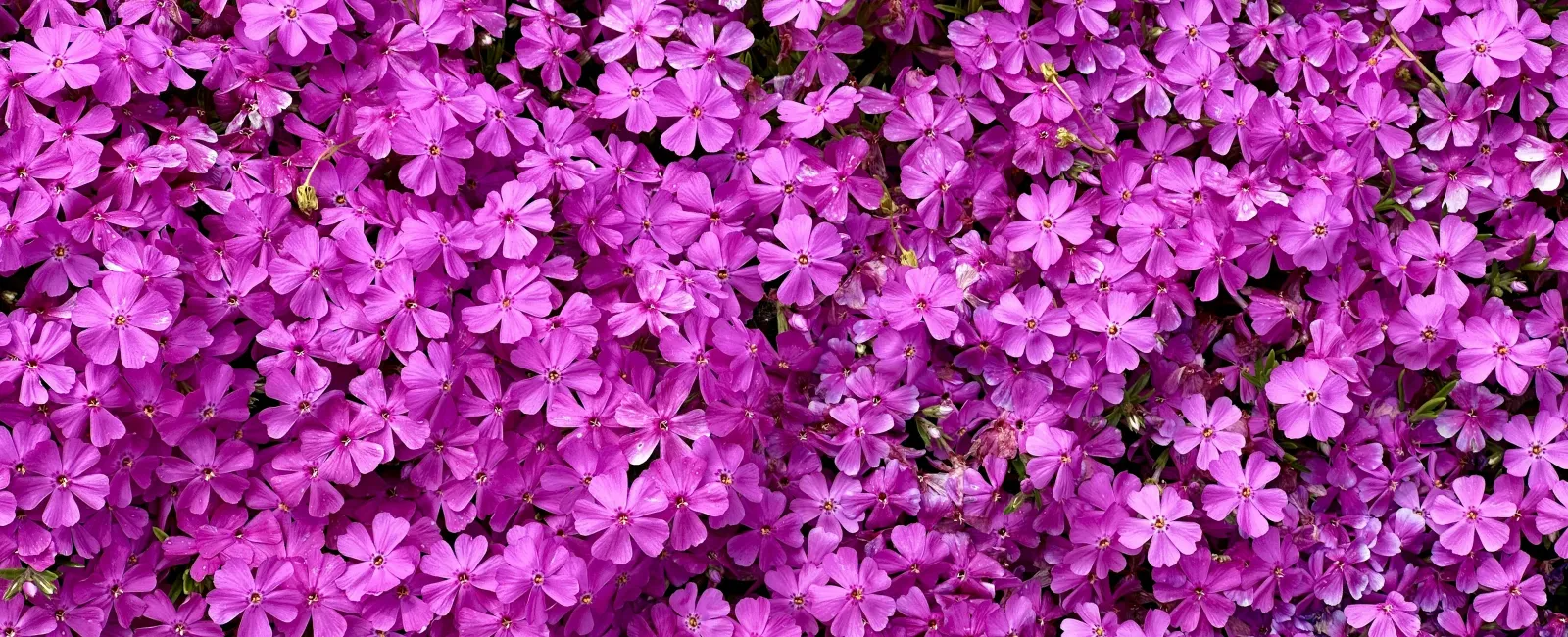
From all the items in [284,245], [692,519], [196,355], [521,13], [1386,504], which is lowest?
[1386,504]

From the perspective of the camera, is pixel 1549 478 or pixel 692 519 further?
pixel 1549 478

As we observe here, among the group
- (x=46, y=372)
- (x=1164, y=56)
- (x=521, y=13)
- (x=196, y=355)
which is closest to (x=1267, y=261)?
(x=1164, y=56)

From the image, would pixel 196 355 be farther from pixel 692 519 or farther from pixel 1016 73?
pixel 1016 73

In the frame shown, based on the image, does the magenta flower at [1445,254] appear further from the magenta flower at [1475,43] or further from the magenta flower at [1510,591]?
the magenta flower at [1510,591]

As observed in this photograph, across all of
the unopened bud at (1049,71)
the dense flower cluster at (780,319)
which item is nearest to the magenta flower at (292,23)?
the dense flower cluster at (780,319)

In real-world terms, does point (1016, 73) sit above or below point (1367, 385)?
above

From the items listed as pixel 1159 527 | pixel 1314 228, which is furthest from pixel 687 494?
pixel 1314 228

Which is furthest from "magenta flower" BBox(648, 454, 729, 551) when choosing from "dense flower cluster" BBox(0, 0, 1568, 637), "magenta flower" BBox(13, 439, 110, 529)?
"magenta flower" BBox(13, 439, 110, 529)
